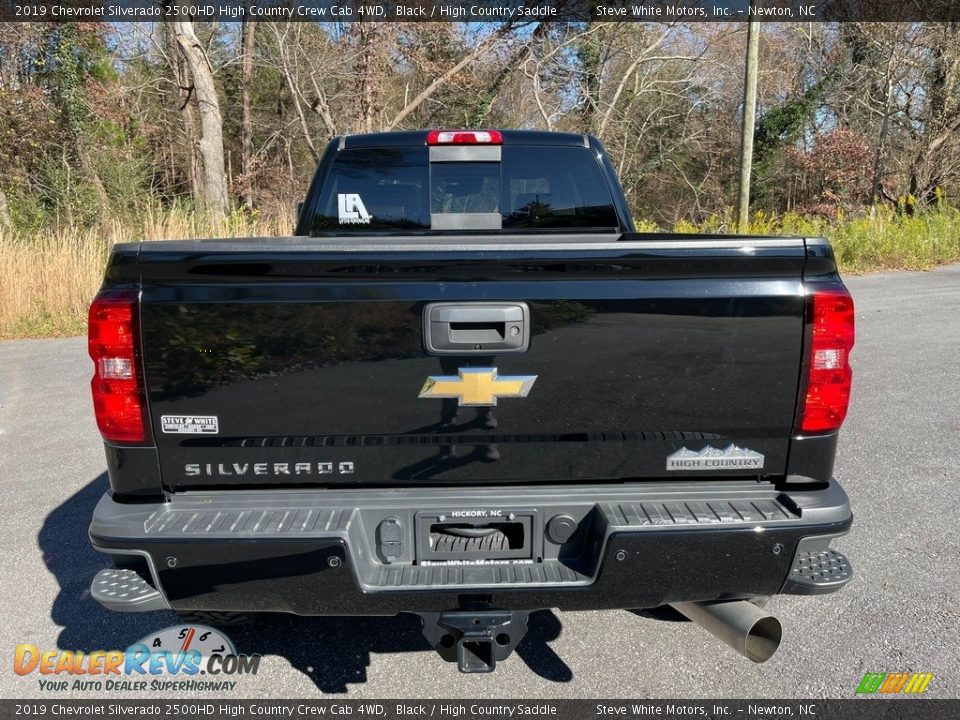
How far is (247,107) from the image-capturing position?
73.5 feet

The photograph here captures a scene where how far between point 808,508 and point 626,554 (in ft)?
2.03

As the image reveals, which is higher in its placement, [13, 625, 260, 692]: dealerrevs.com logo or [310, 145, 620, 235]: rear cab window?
[310, 145, 620, 235]: rear cab window

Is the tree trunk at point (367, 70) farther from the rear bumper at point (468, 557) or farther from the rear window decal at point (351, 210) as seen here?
the rear bumper at point (468, 557)

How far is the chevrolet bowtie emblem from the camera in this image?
2.12m

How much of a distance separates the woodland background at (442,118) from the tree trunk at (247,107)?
0.08 meters

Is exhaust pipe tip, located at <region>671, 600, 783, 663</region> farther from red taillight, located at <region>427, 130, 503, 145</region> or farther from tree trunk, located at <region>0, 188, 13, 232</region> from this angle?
tree trunk, located at <region>0, 188, 13, 232</region>

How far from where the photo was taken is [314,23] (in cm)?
1852

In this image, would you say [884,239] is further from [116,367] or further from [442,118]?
[116,367]

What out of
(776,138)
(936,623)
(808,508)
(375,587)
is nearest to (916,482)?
(936,623)

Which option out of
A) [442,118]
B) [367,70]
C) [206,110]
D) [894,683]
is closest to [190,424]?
[894,683]

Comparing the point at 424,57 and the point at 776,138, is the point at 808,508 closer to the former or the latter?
the point at 424,57

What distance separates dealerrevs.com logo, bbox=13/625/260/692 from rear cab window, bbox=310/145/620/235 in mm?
2268

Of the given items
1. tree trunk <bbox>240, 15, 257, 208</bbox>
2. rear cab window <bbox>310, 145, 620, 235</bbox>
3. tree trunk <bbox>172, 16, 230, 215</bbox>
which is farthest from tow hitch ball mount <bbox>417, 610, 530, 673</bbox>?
tree trunk <bbox>240, 15, 257, 208</bbox>

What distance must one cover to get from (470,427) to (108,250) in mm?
11507
